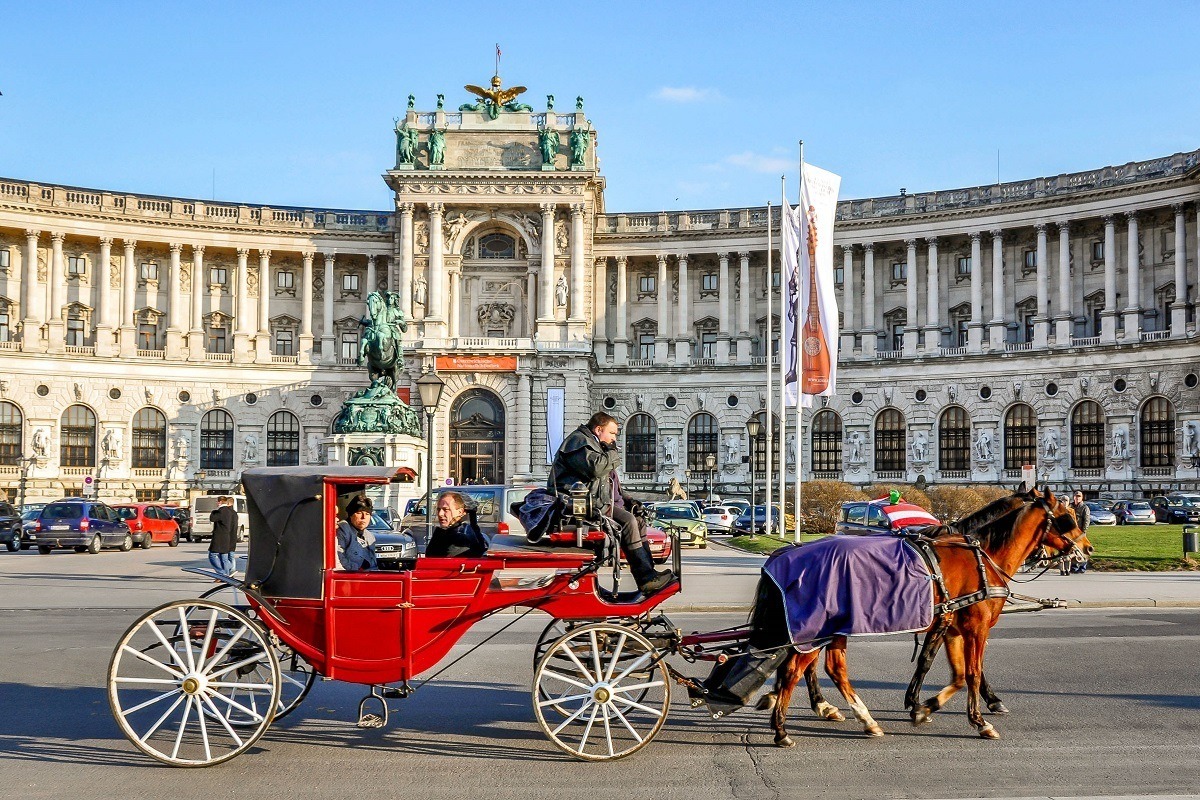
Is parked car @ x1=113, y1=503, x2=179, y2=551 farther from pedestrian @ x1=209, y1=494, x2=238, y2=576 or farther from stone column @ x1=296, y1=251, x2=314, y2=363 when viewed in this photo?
stone column @ x1=296, y1=251, x2=314, y2=363

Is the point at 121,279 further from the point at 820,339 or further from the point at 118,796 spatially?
the point at 118,796

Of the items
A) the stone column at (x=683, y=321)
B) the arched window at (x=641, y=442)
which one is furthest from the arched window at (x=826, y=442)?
the arched window at (x=641, y=442)

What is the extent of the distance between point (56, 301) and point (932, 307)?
51436 millimetres

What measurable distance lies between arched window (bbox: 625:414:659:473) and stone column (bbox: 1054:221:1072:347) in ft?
79.1

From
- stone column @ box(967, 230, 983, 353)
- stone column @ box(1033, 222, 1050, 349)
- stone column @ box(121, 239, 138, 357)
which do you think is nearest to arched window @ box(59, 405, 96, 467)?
stone column @ box(121, 239, 138, 357)

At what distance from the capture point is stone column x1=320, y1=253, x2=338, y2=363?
75188mm

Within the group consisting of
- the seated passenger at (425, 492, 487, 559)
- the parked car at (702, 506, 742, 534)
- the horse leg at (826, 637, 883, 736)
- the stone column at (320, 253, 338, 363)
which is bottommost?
the parked car at (702, 506, 742, 534)

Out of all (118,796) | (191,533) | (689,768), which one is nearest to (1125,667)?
(689,768)

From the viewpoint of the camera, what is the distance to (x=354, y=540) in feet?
37.6

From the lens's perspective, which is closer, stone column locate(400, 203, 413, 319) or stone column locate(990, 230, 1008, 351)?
stone column locate(990, 230, 1008, 351)

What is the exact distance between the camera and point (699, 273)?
77625 mm

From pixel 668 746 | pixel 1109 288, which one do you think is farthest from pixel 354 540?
pixel 1109 288

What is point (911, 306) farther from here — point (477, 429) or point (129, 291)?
point (129, 291)

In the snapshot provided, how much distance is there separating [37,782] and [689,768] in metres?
4.83
